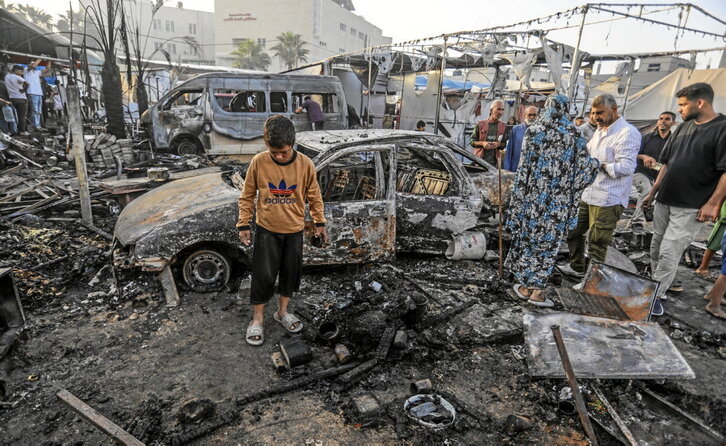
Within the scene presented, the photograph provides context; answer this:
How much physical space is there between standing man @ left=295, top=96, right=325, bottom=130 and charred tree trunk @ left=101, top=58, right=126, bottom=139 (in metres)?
5.46

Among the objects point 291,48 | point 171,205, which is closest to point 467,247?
point 171,205

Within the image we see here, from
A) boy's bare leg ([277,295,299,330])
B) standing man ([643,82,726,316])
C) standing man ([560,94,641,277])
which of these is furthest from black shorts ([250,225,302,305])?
standing man ([643,82,726,316])

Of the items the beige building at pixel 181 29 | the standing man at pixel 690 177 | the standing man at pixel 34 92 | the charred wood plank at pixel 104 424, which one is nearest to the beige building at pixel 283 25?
the beige building at pixel 181 29

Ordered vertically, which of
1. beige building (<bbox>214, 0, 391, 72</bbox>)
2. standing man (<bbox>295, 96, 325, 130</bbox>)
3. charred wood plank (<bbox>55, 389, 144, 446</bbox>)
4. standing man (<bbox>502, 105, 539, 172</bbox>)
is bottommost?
charred wood plank (<bbox>55, 389, 144, 446</bbox>)

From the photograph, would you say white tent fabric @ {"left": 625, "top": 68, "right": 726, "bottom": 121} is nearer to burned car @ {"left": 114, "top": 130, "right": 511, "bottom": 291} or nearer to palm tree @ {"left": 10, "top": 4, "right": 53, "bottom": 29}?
burned car @ {"left": 114, "top": 130, "right": 511, "bottom": 291}

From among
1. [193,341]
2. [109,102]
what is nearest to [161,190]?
[193,341]

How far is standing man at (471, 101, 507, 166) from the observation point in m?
6.52

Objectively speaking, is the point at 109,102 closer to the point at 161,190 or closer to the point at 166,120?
the point at 166,120

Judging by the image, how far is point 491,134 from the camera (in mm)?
6707

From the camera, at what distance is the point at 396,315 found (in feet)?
11.0

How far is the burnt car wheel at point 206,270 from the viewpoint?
3.77 m

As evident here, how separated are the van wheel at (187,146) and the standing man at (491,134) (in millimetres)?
7360

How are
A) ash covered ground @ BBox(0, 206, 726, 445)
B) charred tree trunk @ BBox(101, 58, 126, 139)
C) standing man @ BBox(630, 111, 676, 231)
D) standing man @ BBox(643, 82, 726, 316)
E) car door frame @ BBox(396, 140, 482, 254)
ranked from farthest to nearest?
charred tree trunk @ BBox(101, 58, 126, 139) → standing man @ BBox(630, 111, 676, 231) → car door frame @ BBox(396, 140, 482, 254) → standing man @ BBox(643, 82, 726, 316) → ash covered ground @ BBox(0, 206, 726, 445)

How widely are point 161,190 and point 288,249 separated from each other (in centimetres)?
231
